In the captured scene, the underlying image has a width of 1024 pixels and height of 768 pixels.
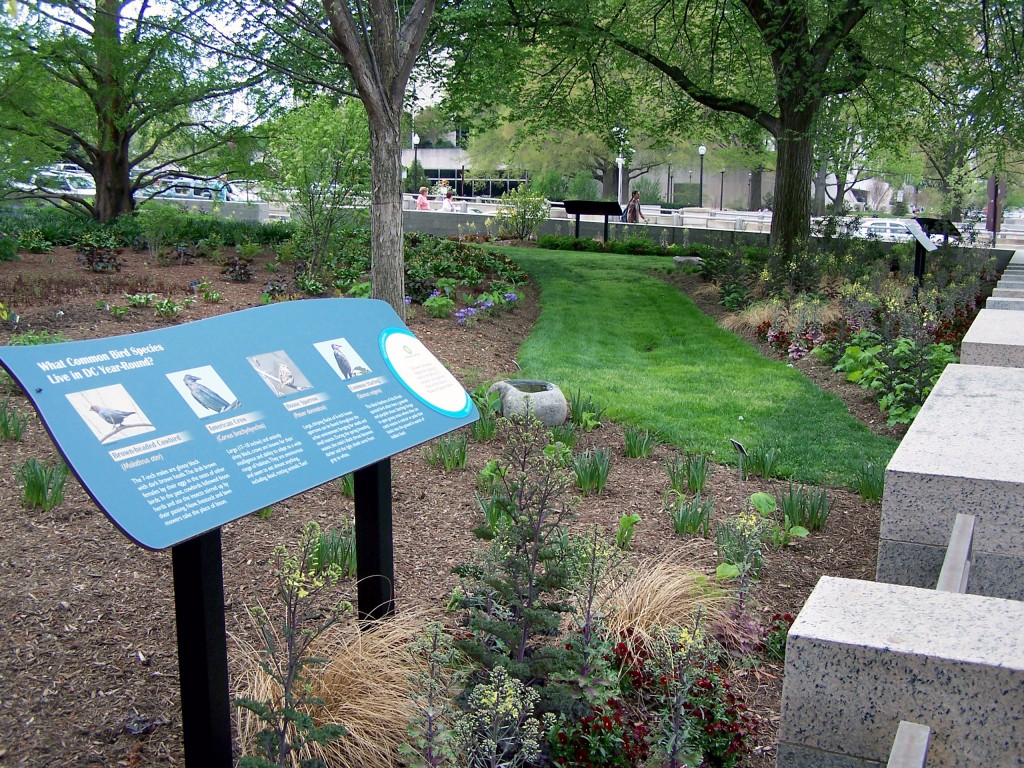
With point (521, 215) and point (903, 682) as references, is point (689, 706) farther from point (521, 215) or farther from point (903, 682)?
point (521, 215)

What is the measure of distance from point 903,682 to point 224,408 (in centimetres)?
187

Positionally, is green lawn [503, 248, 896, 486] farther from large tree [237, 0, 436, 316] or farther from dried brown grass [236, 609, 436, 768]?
dried brown grass [236, 609, 436, 768]

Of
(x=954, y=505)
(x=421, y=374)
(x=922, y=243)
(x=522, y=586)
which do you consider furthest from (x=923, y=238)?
(x=522, y=586)

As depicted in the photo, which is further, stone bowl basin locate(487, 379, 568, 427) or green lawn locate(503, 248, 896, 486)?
green lawn locate(503, 248, 896, 486)

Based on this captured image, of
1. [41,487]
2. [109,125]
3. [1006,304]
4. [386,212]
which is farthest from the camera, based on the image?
[109,125]

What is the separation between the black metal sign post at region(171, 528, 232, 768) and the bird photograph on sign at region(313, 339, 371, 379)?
89cm

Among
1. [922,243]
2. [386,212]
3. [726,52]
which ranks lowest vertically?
[922,243]

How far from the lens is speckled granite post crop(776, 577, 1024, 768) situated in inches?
83.5

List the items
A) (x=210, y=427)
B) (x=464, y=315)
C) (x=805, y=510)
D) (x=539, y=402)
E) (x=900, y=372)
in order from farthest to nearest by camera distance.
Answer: (x=464, y=315)
(x=900, y=372)
(x=539, y=402)
(x=805, y=510)
(x=210, y=427)

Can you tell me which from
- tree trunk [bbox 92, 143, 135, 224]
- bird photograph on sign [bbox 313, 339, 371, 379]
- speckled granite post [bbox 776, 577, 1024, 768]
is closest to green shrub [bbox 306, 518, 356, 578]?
bird photograph on sign [bbox 313, 339, 371, 379]

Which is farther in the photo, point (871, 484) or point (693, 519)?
point (871, 484)

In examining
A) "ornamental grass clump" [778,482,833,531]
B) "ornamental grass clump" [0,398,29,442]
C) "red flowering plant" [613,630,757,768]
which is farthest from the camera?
"ornamental grass clump" [0,398,29,442]

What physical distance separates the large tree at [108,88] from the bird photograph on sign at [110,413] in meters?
11.4

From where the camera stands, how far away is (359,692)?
2.93m
